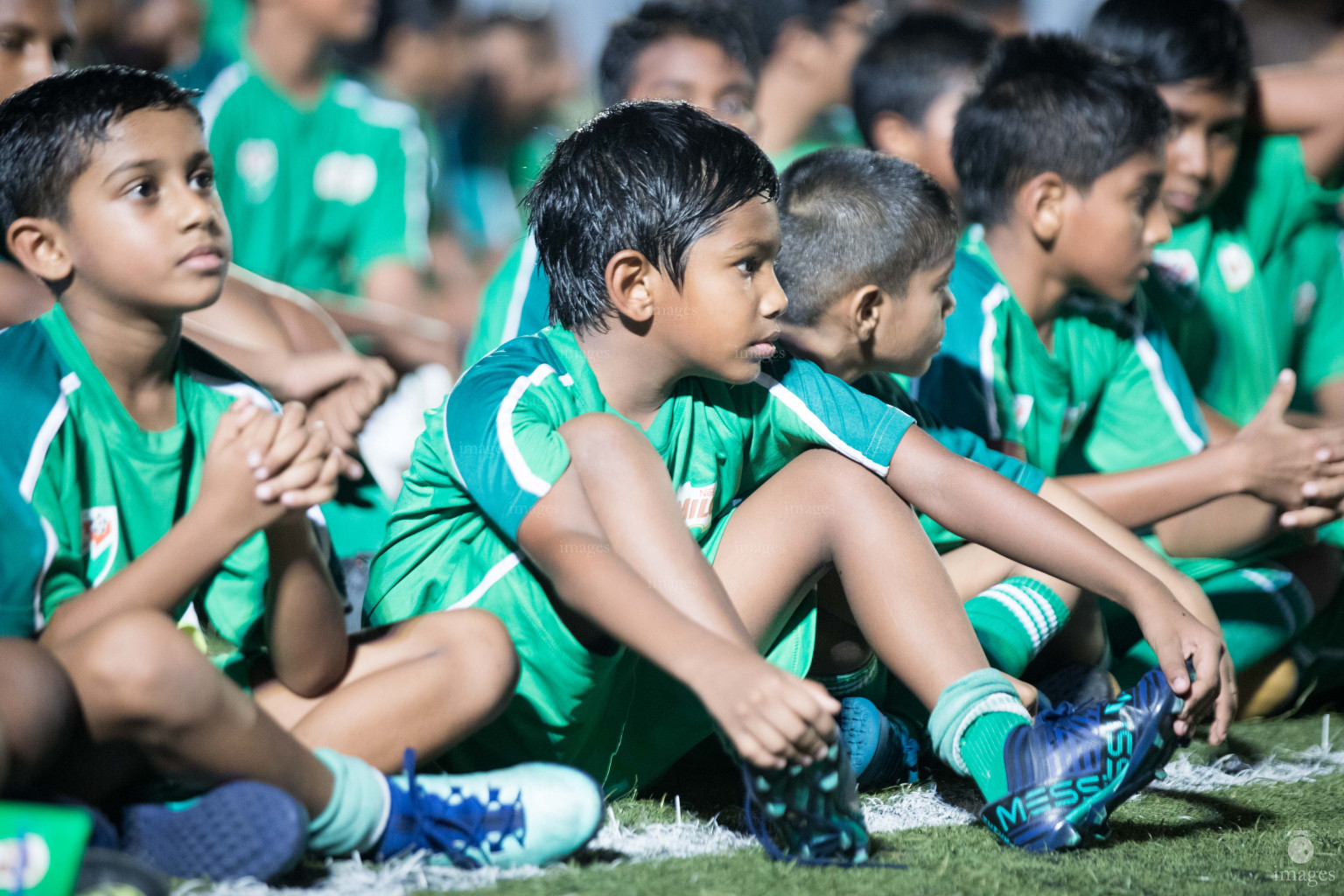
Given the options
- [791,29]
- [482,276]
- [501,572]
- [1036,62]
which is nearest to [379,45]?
[482,276]

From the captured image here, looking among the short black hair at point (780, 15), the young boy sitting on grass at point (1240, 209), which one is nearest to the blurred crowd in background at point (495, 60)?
the short black hair at point (780, 15)

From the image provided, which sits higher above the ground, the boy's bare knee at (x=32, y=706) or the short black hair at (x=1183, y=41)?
the short black hair at (x=1183, y=41)

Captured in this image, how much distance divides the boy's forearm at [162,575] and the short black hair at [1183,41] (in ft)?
5.43

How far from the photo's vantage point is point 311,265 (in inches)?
105

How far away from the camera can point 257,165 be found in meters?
2.58

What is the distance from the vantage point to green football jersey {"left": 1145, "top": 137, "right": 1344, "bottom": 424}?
2133 mm

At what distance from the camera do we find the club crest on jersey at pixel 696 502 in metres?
1.21

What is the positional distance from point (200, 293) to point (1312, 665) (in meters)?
1.53

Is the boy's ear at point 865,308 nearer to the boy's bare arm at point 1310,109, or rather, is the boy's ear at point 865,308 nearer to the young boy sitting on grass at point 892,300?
the young boy sitting on grass at point 892,300

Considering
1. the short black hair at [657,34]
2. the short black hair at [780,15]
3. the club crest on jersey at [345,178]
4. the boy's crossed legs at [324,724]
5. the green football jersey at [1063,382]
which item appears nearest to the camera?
the boy's crossed legs at [324,724]

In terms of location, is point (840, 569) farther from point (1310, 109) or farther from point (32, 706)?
point (1310, 109)

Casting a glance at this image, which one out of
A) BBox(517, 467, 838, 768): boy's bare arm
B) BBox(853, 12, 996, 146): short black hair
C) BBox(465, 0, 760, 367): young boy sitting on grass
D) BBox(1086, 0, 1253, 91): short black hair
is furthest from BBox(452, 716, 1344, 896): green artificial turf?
BBox(853, 12, 996, 146): short black hair

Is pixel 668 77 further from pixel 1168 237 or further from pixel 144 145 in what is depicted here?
pixel 144 145

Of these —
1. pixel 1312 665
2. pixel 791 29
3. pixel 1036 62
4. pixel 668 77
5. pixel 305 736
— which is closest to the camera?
pixel 305 736
